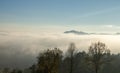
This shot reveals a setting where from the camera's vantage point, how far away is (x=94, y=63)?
285 ft

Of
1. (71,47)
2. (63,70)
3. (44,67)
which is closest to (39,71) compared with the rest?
(44,67)

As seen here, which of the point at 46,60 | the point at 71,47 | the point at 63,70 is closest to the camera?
the point at 46,60

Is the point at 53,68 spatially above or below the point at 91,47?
below

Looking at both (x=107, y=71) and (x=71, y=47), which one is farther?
(x=107, y=71)

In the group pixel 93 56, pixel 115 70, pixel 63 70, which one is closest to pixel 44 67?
pixel 93 56

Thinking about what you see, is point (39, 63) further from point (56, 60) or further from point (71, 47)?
point (71, 47)

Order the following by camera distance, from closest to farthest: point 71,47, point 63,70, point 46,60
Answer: point 46,60, point 71,47, point 63,70

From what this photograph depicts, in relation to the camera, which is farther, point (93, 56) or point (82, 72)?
point (82, 72)

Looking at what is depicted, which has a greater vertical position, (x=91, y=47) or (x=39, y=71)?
(x=91, y=47)

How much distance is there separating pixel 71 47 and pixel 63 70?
3046 inches

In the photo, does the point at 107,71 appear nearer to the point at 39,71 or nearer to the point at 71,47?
the point at 71,47

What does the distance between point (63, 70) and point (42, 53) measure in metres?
90.8

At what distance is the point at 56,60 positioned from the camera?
84312 millimetres

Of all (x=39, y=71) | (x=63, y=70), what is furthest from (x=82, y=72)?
(x=39, y=71)
